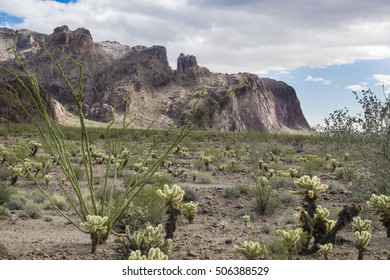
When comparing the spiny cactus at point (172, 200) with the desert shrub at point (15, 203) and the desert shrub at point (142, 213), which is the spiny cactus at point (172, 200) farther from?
the desert shrub at point (15, 203)

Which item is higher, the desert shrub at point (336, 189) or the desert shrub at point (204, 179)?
the desert shrub at point (336, 189)

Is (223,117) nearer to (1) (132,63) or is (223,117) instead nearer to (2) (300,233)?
(1) (132,63)

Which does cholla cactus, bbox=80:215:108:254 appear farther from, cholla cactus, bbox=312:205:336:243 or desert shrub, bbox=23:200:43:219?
desert shrub, bbox=23:200:43:219

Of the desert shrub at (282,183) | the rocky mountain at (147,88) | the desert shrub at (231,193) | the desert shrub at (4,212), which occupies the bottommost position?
the desert shrub at (4,212)

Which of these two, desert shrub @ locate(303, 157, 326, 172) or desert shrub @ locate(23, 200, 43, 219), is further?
desert shrub @ locate(303, 157, 326, 172)

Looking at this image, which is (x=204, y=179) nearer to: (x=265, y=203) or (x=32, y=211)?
(x=265, y=203)

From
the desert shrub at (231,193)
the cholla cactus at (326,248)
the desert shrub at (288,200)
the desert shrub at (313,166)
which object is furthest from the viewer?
the desert shrub at (313,166)

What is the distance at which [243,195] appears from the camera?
10742mm

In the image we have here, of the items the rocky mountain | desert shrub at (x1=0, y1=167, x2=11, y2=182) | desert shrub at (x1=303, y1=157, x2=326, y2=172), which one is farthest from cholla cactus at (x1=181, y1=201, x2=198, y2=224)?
the rocky mountain

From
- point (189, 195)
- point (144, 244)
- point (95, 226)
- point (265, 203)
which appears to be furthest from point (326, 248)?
point (189, 195)

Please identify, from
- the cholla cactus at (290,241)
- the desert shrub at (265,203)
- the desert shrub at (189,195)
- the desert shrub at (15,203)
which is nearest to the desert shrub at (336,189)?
the desert shrub at (265,203)

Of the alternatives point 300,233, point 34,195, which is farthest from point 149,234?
point 34,195

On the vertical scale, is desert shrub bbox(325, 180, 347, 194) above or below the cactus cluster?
above
